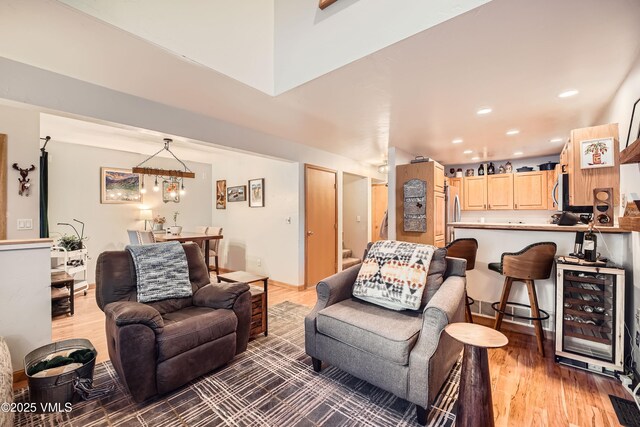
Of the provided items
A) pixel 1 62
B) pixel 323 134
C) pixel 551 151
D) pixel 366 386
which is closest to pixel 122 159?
pixel 1 62

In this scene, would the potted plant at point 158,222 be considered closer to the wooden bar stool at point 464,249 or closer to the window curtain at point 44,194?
the window curtain at point 44,194

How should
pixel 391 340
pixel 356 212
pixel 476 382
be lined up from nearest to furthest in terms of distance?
pixel 476 382
pixel 391 340
pixel 356 212

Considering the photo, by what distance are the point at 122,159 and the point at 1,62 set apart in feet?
10.5

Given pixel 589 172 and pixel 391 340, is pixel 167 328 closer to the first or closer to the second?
pixel 391 340

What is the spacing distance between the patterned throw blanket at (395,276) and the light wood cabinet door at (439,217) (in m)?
2.02

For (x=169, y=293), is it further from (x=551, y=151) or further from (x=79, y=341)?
(x=551, y=151)

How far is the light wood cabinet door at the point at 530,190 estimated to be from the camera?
4859 millimetres

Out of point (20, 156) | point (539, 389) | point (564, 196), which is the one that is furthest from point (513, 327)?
point (20, 156)

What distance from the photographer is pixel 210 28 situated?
2057mm

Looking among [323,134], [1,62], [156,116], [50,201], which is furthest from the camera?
[50,201]

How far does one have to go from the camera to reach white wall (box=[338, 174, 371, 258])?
607cm

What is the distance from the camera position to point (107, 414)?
5.56 feet

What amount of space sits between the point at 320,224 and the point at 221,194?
246 centimetres

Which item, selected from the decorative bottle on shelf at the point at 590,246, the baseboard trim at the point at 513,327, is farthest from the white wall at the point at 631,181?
the baseboard trim at the point at 513,327
